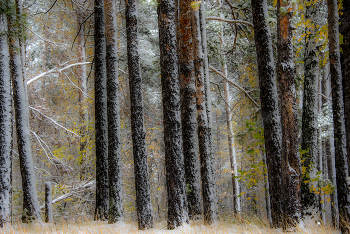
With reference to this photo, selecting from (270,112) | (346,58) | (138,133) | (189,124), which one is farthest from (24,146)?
(346,58)

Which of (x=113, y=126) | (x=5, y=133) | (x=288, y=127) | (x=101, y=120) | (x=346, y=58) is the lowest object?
(x=288, y=127)

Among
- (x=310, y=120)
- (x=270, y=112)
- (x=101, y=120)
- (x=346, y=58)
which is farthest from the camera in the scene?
(x=101, y=120)

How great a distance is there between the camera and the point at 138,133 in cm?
682

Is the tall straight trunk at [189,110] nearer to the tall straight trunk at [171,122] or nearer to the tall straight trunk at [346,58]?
the tall straight trunk at [171,122]

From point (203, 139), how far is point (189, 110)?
979 millimetres

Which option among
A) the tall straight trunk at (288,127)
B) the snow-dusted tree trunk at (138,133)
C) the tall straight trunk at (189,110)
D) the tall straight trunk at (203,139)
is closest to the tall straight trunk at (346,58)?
the tall straight trunk at (288,127)

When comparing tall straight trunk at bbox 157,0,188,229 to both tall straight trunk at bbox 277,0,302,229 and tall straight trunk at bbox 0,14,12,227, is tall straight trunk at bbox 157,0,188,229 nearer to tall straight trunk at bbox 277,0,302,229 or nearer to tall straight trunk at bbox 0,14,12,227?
A: tall straight trunk at bbox 277,0,302,229

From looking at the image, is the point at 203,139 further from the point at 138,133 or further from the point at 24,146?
the point at 24,146

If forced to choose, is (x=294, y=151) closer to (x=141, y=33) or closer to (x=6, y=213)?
(x=6, y=213)

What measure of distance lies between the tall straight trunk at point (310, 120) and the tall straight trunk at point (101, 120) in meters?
5.53

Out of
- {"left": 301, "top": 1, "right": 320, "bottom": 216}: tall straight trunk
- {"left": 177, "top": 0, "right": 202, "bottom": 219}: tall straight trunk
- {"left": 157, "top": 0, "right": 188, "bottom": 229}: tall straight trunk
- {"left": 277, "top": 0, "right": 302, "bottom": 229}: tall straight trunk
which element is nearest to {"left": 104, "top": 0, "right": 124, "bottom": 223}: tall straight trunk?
{"left": 157, "top": 0, "right": 188, "bottom": 229}: tall straight trunk

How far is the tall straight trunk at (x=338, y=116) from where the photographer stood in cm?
554

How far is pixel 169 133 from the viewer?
20.7ft

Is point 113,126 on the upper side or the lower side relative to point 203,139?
upper
